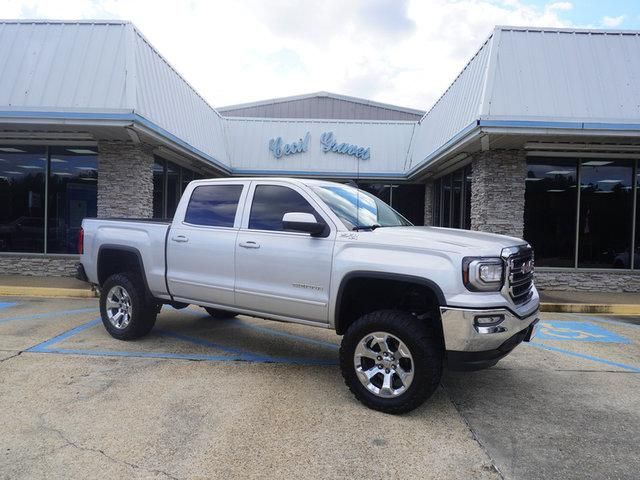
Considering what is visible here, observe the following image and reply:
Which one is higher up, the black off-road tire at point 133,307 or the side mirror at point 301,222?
the side mirror at point 301,222

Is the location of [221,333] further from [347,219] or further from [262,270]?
[347,219]

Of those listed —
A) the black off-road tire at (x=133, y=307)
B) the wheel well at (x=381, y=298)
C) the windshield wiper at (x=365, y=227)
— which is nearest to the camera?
the wheel well at (x=381, y=298)

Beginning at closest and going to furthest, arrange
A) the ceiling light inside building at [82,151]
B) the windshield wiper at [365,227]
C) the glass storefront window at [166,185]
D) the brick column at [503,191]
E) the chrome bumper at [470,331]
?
the chrome bumper at [470,331] < the windshield wiper at [365,227] < the brick column at [503,191] < the ceiling light inside building at [82,151] < the glass storefront window at [166,185]

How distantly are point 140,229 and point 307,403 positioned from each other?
3.13m

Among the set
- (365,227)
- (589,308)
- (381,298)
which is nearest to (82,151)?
(365,227)

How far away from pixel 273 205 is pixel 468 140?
6.34 metres

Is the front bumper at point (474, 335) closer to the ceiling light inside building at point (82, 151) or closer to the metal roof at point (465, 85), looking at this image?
the metal roof at point (465, 85)

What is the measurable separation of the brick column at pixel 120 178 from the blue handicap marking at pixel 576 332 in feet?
28.6

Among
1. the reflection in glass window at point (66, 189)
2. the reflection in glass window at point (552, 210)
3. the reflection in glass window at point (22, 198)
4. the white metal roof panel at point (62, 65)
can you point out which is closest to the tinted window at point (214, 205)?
the white metal roof panel at point (62, 65)

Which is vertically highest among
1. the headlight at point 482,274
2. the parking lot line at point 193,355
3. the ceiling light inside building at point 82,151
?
the ceiling light inside building at point 82,151

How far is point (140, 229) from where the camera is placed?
595cm

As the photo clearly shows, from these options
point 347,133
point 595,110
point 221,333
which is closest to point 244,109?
point 347,133

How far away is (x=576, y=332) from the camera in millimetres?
7328

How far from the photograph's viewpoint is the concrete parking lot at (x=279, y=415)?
3.22m
